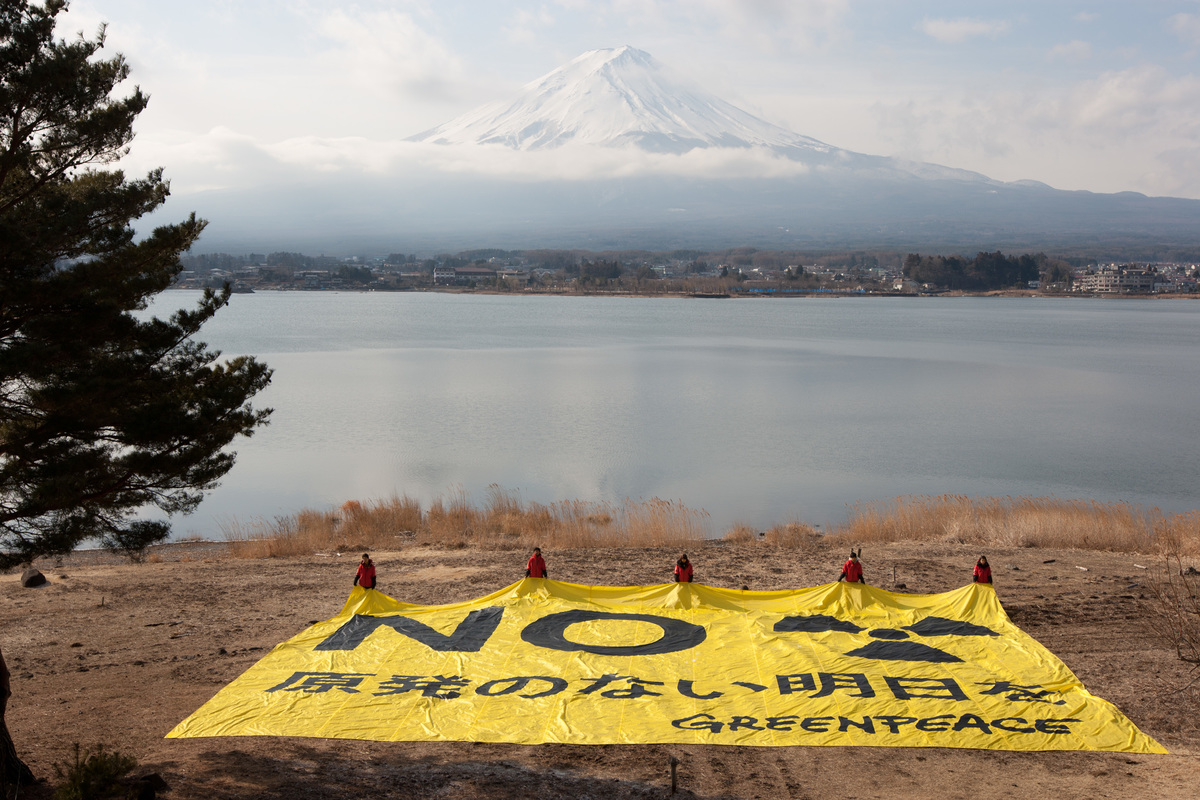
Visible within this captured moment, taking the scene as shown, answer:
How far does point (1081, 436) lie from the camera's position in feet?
105

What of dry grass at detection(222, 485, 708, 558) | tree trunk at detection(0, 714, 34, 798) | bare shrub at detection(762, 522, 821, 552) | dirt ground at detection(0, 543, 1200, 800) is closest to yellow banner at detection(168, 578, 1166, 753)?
dirt ground at detection(0, 543, 1200, 800)

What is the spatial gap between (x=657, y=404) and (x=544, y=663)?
99.2ft

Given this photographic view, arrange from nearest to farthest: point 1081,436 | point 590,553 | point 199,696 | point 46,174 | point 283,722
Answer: point 46,174
point 283,722
point 199,696
point 590,553
point 1081,436

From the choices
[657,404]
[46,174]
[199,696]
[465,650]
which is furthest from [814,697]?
[657,404]

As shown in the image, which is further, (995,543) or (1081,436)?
(1081,436)

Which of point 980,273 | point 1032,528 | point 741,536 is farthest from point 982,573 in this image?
point 980,273

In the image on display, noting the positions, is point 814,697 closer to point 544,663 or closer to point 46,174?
point 544,663

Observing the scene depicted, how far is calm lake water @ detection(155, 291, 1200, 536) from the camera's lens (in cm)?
2491

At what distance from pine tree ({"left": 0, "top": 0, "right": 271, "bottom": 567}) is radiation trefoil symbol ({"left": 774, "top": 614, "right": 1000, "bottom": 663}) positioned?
6.38m

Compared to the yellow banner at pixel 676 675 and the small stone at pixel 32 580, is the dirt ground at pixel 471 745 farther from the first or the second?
the yellow banner at pixel 676 675

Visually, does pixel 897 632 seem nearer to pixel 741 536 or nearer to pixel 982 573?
pixel 982 573

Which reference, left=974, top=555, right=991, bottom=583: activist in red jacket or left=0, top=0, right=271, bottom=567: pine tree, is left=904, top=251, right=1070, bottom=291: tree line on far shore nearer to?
left=974, top=555, right=991, bottom=583: activist in red jacket

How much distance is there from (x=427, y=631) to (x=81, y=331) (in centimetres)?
489

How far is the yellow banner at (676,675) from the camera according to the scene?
25.6ft
